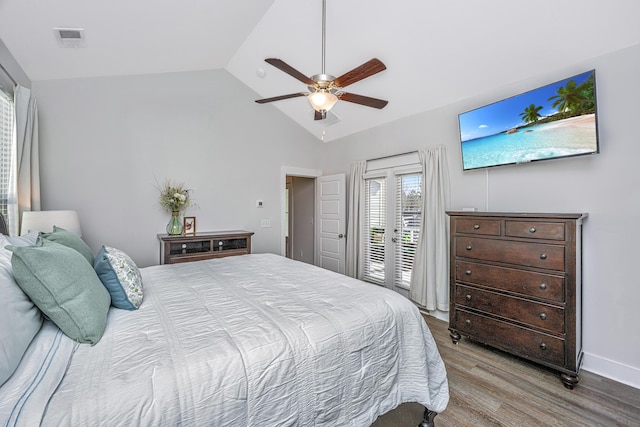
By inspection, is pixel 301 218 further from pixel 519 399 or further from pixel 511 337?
pixel 519 399

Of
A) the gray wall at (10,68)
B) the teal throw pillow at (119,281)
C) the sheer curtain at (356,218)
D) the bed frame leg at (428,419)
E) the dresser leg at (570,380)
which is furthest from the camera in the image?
the sheer curtain at (356,218)

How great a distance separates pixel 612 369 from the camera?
2.26m

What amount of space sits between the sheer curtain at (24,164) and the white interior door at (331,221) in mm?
3714

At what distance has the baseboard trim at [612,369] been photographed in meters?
2.16

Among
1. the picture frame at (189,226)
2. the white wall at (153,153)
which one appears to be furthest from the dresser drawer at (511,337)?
the picture frame at (189,226)

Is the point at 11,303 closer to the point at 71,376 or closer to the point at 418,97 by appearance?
the point at 71,376

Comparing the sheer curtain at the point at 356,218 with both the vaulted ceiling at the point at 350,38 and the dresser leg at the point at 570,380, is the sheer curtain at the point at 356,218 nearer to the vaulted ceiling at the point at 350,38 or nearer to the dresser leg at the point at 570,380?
the vaulted ceiling at the point at 350,38

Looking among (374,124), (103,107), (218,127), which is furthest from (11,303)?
(374,124)

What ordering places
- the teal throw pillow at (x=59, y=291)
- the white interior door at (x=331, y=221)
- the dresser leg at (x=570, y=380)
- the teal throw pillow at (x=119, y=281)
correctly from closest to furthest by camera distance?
1. the teal throw pillow at (x=59, y=291)
2. the teal throw pillow at (x=119, y=281)
3. the dresser leg at (x=570, y=380)
4. the white interior door at (x=331, y=221)

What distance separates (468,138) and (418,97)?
0.88m

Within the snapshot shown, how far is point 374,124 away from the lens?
4297mm

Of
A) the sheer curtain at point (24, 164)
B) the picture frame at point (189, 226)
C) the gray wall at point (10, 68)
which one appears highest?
the gray wall at point (10, 68)

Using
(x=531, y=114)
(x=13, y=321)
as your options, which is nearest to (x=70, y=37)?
(x=13, y=321)

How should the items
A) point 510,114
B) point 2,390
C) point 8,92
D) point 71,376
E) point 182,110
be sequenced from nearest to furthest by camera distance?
point 2,390
point 71,376
point 8,92
point 510,114
point 182,110
